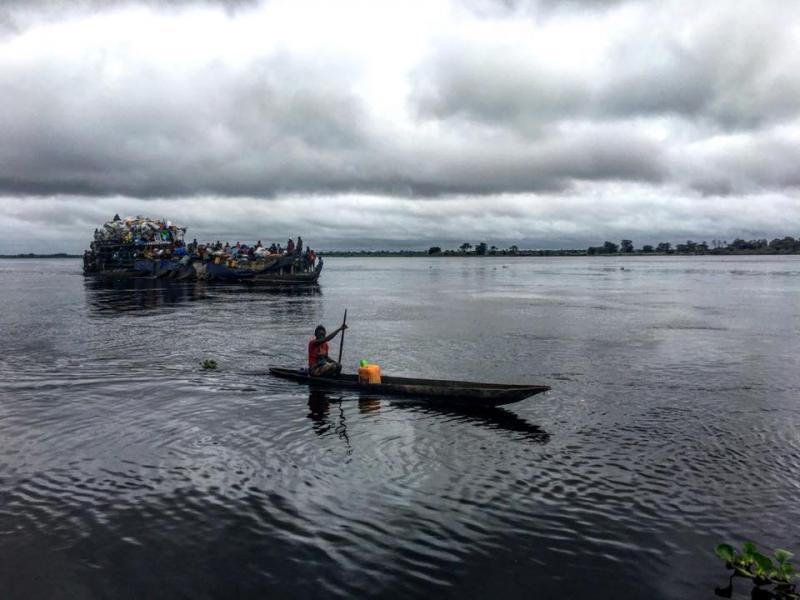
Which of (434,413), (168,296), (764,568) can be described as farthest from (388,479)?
(168,296)

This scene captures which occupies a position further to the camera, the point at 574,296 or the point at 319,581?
the point at 574,296

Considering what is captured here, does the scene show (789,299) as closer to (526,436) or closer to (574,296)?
(574,296)

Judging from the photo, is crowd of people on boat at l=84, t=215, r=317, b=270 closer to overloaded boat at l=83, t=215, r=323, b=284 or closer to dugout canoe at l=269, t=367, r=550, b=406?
overloaded boat at l=83, t=215, r=323, b=284

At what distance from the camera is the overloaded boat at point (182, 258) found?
84000 mm

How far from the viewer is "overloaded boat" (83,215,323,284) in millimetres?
84000

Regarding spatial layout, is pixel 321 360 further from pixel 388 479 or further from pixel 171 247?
pixel 171 247

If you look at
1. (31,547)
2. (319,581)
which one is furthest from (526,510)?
(31,547)

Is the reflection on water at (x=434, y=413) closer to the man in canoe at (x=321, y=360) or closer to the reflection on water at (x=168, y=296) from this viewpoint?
the man in canoe at (x=321, y=360)

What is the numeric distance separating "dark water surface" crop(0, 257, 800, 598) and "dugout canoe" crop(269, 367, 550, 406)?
0.51 metres

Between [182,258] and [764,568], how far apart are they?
300 feet

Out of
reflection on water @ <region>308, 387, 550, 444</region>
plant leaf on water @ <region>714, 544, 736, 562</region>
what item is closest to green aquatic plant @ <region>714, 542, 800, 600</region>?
plant leaf on water @ <region>714, 544, 736, 562</region>

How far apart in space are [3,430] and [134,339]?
17702mm

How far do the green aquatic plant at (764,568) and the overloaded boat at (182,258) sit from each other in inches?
2991

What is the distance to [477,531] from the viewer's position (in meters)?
9.91
